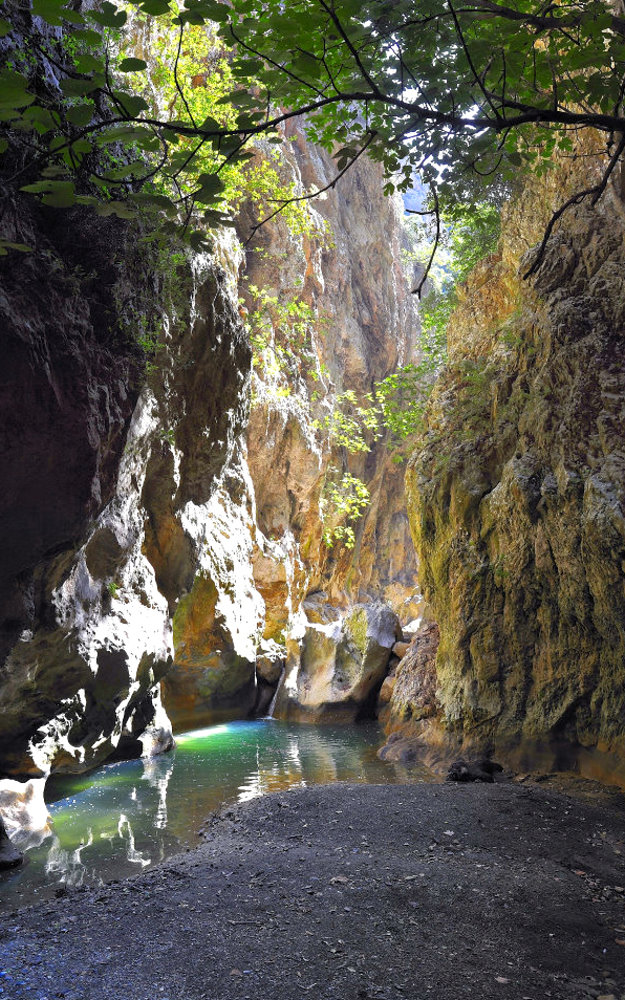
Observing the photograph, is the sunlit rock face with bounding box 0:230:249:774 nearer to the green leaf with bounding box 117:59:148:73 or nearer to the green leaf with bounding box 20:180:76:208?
the green leaf with bounding box 20:180:76:208

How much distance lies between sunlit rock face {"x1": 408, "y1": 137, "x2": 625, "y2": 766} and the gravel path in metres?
2.48

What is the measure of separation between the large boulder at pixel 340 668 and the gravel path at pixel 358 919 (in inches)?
385

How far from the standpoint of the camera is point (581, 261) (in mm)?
9773

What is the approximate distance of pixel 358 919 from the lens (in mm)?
4512

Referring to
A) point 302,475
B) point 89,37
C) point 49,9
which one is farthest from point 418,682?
point 49,9

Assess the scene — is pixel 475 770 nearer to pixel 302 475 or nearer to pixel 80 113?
pixel 80 113

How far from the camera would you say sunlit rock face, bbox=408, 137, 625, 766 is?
8.66m

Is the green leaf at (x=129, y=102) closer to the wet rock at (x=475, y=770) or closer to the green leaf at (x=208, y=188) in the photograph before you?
the green leaf at (x=208, y=188)

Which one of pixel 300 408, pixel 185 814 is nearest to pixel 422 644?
pixel 185 814

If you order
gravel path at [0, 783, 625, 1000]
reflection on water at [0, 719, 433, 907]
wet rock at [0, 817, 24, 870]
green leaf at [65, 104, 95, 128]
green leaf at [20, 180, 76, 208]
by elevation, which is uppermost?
green leaf at [65, 104, 95, 128]

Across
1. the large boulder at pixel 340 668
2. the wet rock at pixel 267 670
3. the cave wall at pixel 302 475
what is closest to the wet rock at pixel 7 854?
the cave wall at pixel 302 475

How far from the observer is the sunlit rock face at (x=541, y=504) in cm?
866

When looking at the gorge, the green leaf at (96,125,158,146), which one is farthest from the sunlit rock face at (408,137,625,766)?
the green leaf at (96,125,158,146)

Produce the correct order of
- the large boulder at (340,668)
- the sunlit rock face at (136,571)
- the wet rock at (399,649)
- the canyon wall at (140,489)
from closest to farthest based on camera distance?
the canyon wall at (140,489), the sunlit rock face at (136,571), the large boulder at (340,668), the wet rock at (399,649)
